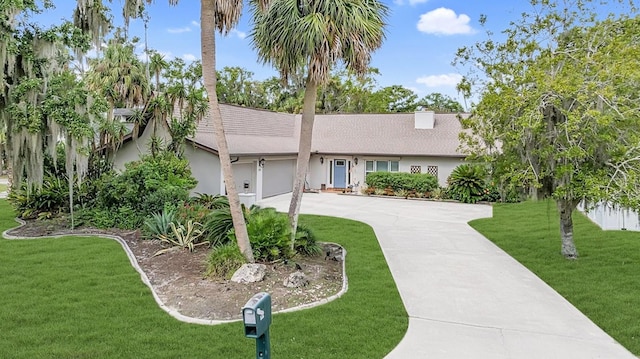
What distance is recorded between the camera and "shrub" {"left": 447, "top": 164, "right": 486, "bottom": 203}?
19688mm

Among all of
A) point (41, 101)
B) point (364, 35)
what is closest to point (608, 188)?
point (364, 35)

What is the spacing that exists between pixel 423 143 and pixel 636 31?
49.0 ft

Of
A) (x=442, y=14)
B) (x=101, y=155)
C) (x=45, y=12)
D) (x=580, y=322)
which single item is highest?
(x=442, y=14)

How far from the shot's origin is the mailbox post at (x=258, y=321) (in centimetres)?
285

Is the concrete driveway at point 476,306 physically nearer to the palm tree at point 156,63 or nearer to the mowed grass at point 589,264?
the mowed grass at point 589,264

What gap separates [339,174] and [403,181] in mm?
4197

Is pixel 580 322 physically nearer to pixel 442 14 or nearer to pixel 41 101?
pixel 41 101

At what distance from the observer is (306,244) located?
936 centimetres

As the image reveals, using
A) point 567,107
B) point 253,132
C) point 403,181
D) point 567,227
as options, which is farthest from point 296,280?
point 253,132

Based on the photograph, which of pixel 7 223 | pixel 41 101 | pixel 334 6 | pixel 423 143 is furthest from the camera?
pixel 423 143

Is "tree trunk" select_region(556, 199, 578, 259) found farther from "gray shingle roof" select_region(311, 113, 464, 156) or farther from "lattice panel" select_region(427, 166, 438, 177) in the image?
"lattice panel" select_region(427, 166, 438, 177)

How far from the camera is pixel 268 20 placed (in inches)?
329

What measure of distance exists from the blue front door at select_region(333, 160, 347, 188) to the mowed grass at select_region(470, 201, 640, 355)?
1034 centimetres

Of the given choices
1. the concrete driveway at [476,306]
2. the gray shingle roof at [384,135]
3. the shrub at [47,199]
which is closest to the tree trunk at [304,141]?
the concrete driveway at [476,306]
